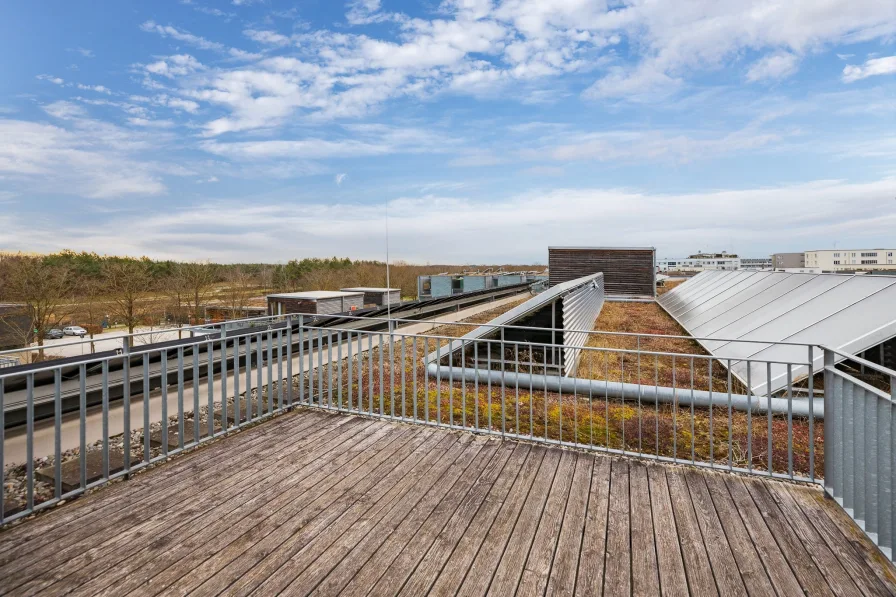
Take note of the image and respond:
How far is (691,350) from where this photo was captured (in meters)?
8.34

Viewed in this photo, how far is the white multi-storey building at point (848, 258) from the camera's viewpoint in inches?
1674

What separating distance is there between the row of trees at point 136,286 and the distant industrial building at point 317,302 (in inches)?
225

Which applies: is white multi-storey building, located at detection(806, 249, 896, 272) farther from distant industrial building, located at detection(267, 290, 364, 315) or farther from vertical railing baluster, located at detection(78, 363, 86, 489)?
vertical railing baluster, located at detection(78, 363, 86, 489)

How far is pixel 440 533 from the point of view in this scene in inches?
84.0

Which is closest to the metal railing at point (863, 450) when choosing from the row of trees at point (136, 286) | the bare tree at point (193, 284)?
the row of trees at point (136, 286)

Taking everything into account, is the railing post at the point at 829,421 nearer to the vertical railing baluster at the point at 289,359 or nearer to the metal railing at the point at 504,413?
the metal railing at the point at 504,413

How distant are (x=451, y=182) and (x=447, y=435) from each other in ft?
56.0

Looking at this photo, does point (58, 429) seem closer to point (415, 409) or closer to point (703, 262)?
point (415, 409)

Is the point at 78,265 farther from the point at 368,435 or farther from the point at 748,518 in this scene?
the point at 748,518

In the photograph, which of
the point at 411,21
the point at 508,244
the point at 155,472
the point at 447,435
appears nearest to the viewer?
the point at 155,472

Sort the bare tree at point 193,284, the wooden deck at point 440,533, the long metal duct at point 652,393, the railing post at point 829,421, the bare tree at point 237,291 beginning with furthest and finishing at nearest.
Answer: the bare tree at point 237,291
the bare tree at point 193,284
the long metal duct at point 652,393
the railing post at point 829,421
the wooden deck at point 440,533

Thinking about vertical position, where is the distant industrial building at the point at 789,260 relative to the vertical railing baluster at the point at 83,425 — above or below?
above

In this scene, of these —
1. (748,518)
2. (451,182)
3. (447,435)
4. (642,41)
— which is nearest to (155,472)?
(447,435)

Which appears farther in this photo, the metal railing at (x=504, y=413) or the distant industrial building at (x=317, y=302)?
the distant industrial building at (x=317, y=302)
